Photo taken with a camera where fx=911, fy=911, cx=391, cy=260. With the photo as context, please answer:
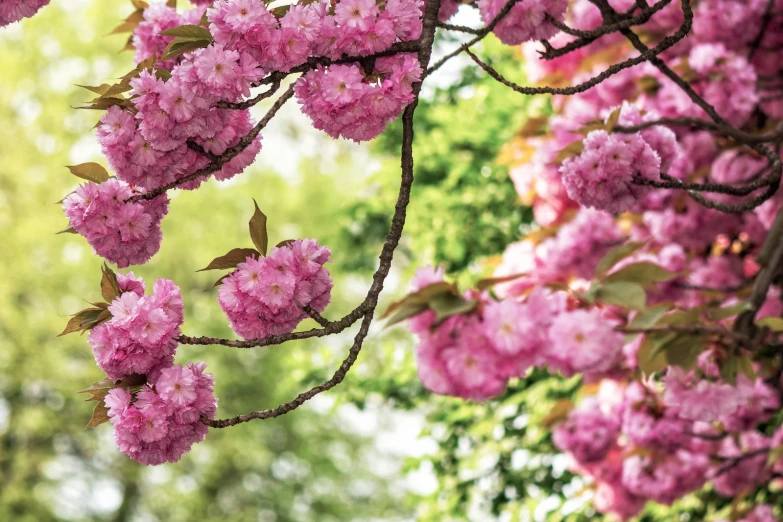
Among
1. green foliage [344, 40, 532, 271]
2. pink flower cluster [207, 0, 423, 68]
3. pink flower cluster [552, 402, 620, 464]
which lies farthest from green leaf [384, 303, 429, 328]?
green foliage [344, 40, 532, 271]

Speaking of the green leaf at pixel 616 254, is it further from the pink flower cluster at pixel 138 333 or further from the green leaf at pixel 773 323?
the pink flower cluster at pixel 138 333

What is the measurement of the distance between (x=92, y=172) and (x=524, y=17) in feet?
2.72

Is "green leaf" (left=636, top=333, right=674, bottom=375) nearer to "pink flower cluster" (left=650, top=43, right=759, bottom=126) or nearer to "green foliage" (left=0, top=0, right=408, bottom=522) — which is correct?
"pink flower cluster" (left=650, top=43, right=759, bottom=126)

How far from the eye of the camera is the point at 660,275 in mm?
2211

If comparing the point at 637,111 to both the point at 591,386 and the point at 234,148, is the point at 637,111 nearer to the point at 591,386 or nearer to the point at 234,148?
the point at 234,148

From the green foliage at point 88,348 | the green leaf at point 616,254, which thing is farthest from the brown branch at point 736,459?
the green foliage at point 88,348

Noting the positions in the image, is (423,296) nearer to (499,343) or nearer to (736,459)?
(499,343)

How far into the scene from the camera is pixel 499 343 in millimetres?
2389

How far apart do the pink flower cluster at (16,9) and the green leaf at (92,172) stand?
1.17ft

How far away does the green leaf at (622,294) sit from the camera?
6.94ft

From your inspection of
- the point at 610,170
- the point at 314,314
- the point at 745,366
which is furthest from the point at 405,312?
the point at 314,314

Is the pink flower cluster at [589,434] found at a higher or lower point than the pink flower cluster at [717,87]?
lower

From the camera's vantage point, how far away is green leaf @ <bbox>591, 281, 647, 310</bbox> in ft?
6.94

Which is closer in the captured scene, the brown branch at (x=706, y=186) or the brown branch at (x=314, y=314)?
the brown branch at (x=314, y=314)
